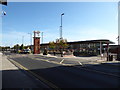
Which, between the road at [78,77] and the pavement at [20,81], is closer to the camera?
the pavement at [20,81]

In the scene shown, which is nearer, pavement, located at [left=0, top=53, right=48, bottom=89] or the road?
pavement, located at [left=0, top=53, right=48, bottom=89]

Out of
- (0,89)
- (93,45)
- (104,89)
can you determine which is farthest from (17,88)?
(93,45)

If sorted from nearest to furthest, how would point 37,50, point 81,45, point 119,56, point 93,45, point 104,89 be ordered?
1. point 104,89
2. point 119,56
3. point 93,45
4. point 37,50
5. point 81,45

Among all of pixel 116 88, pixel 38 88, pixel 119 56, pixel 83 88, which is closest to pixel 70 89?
pixel 83 88

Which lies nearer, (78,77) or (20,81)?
(20,81)

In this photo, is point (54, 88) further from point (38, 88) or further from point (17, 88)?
point (17, 88)

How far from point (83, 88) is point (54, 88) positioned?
4.97 ft

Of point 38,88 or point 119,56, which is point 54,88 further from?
point 119,56

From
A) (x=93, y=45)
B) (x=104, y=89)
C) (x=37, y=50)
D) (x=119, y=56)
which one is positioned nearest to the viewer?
(x=104, y=89)

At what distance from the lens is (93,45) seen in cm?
6844

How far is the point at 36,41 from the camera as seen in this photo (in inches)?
3078

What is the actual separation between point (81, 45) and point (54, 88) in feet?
249

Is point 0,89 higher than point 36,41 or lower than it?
lower

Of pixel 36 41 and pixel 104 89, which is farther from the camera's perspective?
pixel 36 41
